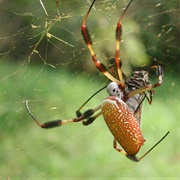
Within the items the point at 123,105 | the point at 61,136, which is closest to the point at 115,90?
the point at 123,105

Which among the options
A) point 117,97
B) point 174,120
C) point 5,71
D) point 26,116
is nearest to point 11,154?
point 26,116

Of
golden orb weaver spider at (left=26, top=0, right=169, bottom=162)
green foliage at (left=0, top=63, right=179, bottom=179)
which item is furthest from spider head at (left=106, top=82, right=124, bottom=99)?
green foliage at (left=0, top=63, right=179, bottom=179)

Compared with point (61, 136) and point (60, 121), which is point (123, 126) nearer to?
point (60, 121)

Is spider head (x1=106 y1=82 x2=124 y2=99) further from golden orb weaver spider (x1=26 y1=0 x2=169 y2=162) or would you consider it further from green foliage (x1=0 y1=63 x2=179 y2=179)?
green foliage (x1=0 y1=63 x2=179 y2=179)

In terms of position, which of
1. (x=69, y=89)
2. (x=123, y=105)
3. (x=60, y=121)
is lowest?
(x=69, y=89)

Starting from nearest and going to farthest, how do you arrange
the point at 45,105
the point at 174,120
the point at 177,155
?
1. the point at 45,105
2. the point at 177,155
3. the point at 174,120

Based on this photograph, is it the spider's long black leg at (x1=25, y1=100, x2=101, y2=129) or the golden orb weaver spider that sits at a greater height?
the golden orb weaver spider

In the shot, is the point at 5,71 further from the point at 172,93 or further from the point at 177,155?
the point at 172,93
